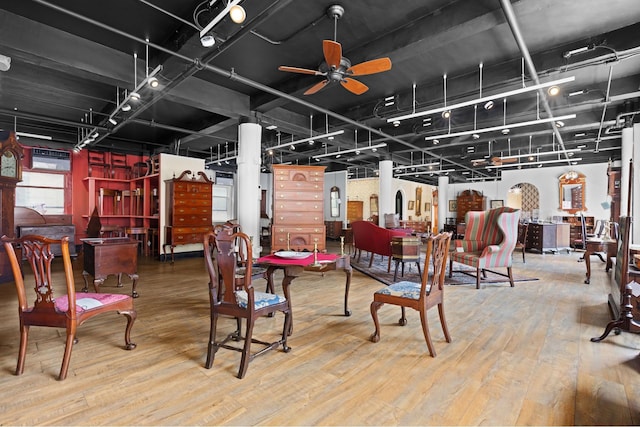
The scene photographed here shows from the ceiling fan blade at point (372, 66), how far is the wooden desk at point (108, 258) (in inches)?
142

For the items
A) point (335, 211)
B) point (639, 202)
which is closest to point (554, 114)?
point (639, 202)

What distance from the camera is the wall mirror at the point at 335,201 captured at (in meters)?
14.7

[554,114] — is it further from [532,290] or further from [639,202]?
[532,290]

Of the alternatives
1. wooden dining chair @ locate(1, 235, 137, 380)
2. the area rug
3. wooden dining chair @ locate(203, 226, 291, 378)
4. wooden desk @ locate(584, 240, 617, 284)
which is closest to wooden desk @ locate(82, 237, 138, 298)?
wooden dining chair @ locate(1, 235, 137, 380)

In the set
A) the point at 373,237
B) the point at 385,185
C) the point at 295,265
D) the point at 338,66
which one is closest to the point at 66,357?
the point at 295,265

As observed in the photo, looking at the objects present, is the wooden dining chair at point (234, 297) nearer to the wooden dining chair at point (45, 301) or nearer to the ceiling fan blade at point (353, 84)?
the wooden dining chair at point (45, 301)

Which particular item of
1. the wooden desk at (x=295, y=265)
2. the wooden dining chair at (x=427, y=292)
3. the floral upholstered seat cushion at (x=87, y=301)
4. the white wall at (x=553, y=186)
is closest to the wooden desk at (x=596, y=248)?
the wooden dining chair at (x=427, y=292)

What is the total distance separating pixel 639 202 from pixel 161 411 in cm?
789

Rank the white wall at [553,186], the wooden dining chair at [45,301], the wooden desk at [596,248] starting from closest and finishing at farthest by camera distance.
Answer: the wooden dining chair at [45,301] → the wooden desk at [596,248] → the white wall at [553,186]

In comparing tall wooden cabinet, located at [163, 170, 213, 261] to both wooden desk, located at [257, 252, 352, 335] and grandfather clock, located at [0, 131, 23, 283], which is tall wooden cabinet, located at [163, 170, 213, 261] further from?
wooden desk, located at [257, 252, 352, 335]

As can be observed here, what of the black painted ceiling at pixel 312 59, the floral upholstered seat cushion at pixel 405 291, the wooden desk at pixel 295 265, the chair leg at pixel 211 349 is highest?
the black painted ceiling at pixel 312 59

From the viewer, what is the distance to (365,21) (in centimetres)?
407

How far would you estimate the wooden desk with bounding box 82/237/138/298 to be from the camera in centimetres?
386

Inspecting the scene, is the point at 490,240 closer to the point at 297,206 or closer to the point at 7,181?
the point at 297,206
